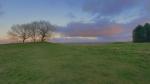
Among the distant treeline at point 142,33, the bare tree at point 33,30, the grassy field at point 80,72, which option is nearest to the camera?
the grassy field at point 80,72

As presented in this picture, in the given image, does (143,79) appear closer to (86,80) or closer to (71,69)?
(86,80)

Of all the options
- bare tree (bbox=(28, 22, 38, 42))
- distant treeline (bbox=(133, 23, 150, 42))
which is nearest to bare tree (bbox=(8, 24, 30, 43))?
bare tree (bbox=(28, 22, 38, 42))

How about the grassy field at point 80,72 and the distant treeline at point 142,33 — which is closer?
the grassy field at point 80,72

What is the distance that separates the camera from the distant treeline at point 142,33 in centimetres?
5656

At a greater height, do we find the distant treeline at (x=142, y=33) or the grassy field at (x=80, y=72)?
the distant treeline at (x=142, y=33)

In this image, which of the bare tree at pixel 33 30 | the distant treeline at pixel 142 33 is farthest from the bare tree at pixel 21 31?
the distant treeline at pixel 142 33

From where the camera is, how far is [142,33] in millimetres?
57938

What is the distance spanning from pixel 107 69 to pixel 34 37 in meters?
26.5

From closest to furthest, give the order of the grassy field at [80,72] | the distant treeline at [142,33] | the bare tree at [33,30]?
the grassy field at [80,72], the bare tree at [33,30], the distant treeline at [142,33]

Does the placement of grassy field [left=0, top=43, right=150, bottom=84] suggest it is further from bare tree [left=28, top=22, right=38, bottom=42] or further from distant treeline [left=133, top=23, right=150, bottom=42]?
distant treeline [left=133, top=23, right=150, bottom=42]

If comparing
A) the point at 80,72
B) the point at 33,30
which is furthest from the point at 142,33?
the point at 80,72

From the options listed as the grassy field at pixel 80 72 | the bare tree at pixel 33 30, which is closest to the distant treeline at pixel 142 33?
the bare tree at pixel 33 30

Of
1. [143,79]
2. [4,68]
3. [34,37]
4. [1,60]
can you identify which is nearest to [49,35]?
[34,37]

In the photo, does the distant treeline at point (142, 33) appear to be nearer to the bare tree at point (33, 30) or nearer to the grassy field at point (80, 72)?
the bare tree at point (33, 30)
